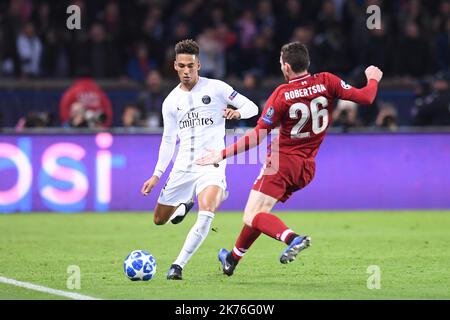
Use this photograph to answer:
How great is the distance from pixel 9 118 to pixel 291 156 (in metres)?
10.1

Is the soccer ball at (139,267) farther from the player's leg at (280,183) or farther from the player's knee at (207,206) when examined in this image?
the player's leg at (280,183)

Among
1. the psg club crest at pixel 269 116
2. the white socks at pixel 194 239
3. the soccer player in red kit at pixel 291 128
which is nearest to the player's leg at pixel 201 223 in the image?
the white socks at pixel 194 239

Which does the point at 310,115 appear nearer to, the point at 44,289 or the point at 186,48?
the point at 186,48

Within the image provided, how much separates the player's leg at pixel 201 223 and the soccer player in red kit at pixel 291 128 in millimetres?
409

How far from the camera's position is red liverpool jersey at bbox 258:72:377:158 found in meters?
9.20

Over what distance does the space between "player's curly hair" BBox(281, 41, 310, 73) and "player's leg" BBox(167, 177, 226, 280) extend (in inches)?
58.1

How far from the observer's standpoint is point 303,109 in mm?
9273

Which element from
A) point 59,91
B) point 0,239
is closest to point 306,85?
point 0,239

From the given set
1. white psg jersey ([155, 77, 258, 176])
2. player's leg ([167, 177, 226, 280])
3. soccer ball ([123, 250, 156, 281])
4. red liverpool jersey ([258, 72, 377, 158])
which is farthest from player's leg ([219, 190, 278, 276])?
white psg jersey ([155, 77, 258, 176])

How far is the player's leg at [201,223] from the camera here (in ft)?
31.5

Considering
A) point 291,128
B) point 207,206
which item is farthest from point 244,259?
point 291,128

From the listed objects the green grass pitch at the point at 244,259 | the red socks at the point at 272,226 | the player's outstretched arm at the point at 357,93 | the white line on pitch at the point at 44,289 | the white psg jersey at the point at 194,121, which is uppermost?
the player's outstretched arm at the point at 357,93

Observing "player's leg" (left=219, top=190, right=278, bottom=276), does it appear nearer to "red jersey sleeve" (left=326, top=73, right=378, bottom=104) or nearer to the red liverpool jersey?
the red liverpool jersey

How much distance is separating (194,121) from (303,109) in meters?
1.54
